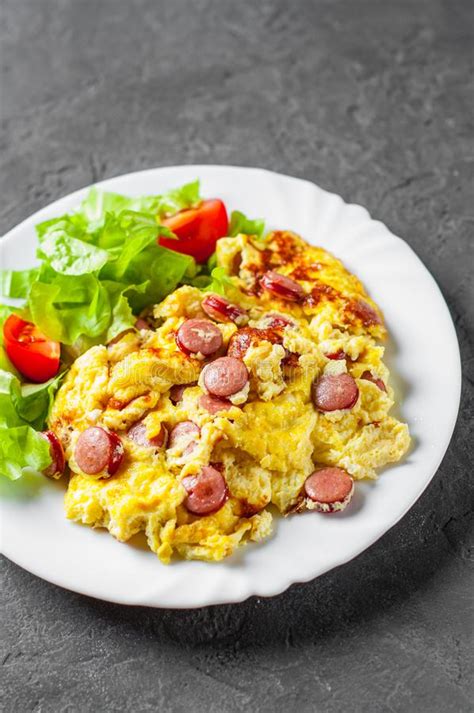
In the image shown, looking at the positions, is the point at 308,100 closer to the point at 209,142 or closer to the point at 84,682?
the point at 209,142

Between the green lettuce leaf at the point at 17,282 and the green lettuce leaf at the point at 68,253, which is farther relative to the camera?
the green lettuce leaf at the point at 17,282

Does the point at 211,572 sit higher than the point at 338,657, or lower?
higher

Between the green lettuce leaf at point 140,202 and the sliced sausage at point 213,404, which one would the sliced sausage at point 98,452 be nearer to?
the sliced sausage at point 213,404

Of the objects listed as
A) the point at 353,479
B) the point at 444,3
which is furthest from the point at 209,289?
the point at 444,3

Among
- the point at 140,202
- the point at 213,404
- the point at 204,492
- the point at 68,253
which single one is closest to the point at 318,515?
the point at 204,492

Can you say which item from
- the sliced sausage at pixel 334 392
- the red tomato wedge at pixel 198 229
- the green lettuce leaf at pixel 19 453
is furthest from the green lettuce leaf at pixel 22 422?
the sliced sausage at pixel 334 392

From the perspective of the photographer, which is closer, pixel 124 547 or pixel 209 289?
pixel 124 547

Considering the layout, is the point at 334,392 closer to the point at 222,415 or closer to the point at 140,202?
the point at 222,415
